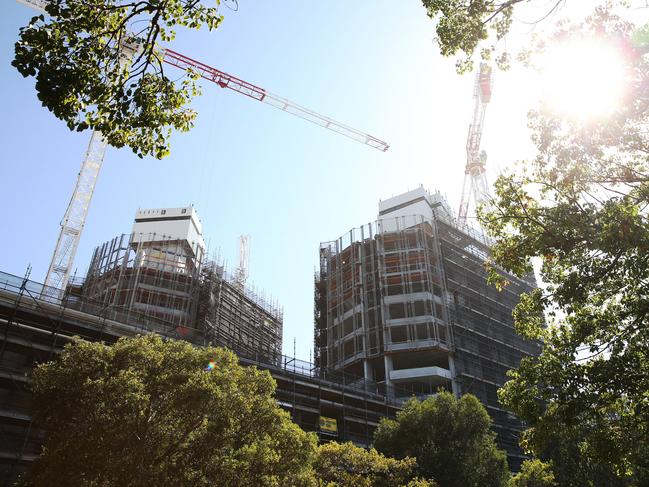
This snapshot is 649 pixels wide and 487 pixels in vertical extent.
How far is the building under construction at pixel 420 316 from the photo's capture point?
195 ft

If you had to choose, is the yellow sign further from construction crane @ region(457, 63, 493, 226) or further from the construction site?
construction crane @ region(457, 63, 493, 226)

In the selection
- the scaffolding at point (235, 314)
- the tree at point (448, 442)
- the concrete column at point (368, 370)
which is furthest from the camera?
the scaffolding at point (235, 314)

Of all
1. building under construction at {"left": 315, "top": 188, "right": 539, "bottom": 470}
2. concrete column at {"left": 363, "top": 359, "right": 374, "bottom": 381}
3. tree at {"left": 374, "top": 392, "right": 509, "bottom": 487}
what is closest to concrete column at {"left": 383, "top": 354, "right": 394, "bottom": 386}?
building under construction at {"left": 315, "top": 188, "right": 539, "bottom": 470}

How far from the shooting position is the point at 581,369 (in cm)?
1318

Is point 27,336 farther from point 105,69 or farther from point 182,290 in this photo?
point 182,290

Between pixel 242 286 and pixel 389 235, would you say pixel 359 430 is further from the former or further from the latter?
pixel 242 286

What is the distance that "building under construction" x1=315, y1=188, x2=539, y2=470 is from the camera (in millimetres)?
59406

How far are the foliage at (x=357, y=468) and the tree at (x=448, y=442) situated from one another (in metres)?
2.95

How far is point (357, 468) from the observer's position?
27781 millimetres

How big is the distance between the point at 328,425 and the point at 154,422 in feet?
87.9

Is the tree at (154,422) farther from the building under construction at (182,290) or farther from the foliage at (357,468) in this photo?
the building under construction at (182,290)

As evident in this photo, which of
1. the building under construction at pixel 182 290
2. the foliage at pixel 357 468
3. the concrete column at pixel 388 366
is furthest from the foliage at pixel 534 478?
the building under construction at pixel 182 290

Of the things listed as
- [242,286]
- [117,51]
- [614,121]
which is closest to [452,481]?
[614,121]

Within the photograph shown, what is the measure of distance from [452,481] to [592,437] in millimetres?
19971
